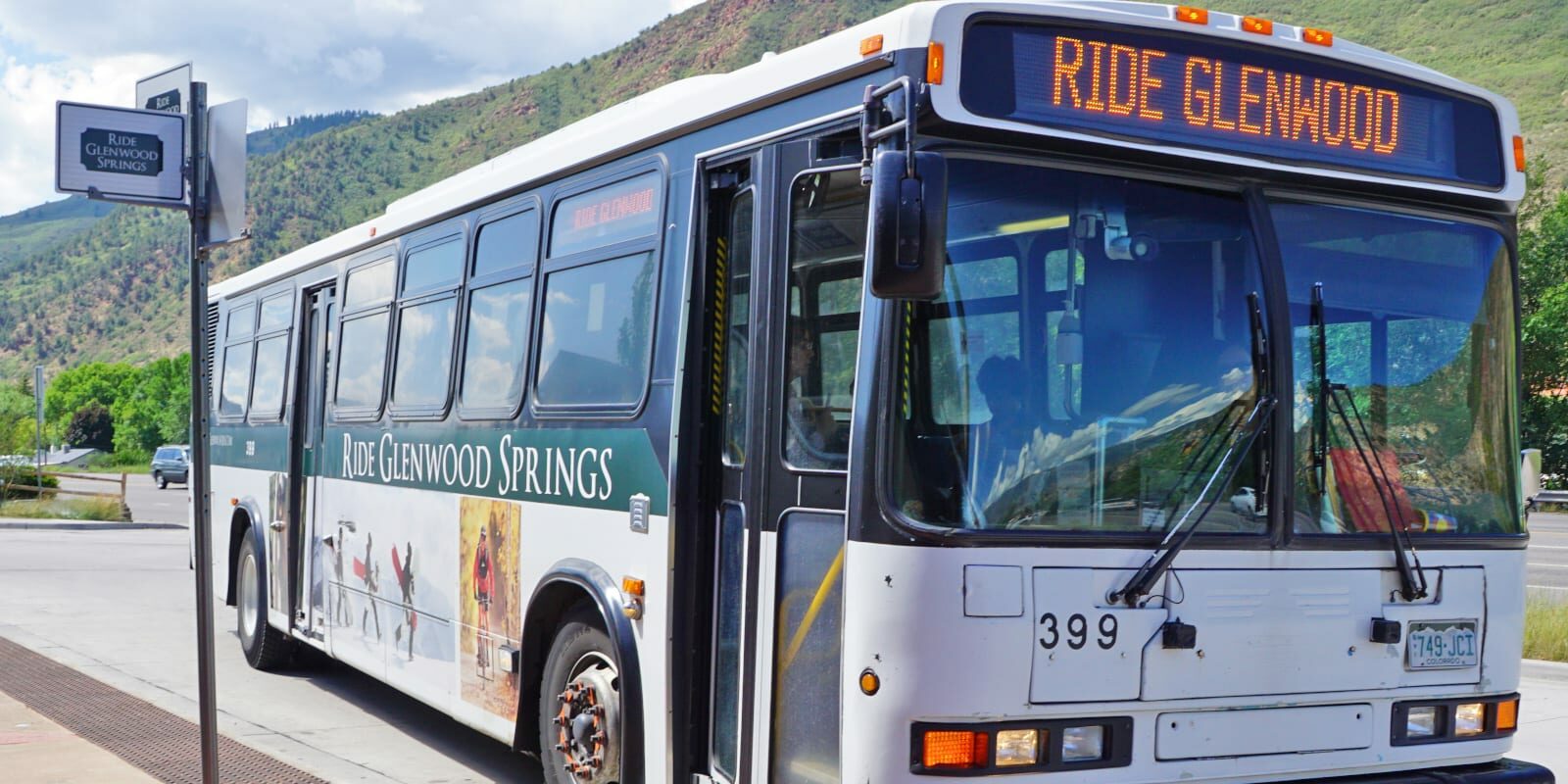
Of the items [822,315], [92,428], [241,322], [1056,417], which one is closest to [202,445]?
[822,315]

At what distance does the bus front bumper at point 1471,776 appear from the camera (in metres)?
5.29

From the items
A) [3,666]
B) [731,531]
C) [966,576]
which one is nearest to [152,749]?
[3,666]

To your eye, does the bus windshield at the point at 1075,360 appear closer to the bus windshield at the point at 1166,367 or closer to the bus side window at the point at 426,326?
the bus windshield at the point at 1166,367

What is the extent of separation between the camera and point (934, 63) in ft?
15.7

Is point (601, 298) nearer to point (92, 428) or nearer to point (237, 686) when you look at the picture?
point (237, 686)

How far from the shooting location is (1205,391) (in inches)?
198

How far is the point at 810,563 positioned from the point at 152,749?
5.28 meters

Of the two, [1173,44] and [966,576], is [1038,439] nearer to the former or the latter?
[966,576]

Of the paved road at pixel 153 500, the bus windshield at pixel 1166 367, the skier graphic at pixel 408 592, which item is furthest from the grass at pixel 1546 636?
the paved road at pixel 153 500

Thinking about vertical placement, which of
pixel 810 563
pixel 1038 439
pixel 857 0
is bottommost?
pixel 810 563

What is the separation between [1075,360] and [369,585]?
18.6 feet

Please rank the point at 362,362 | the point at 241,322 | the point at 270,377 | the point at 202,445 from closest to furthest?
the point at 202,445
the point at 362,362
the point at 270,377
the point at 241,322

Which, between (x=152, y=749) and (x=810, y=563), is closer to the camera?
(x=810, y=563)

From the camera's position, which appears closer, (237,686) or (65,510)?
(237,686)
